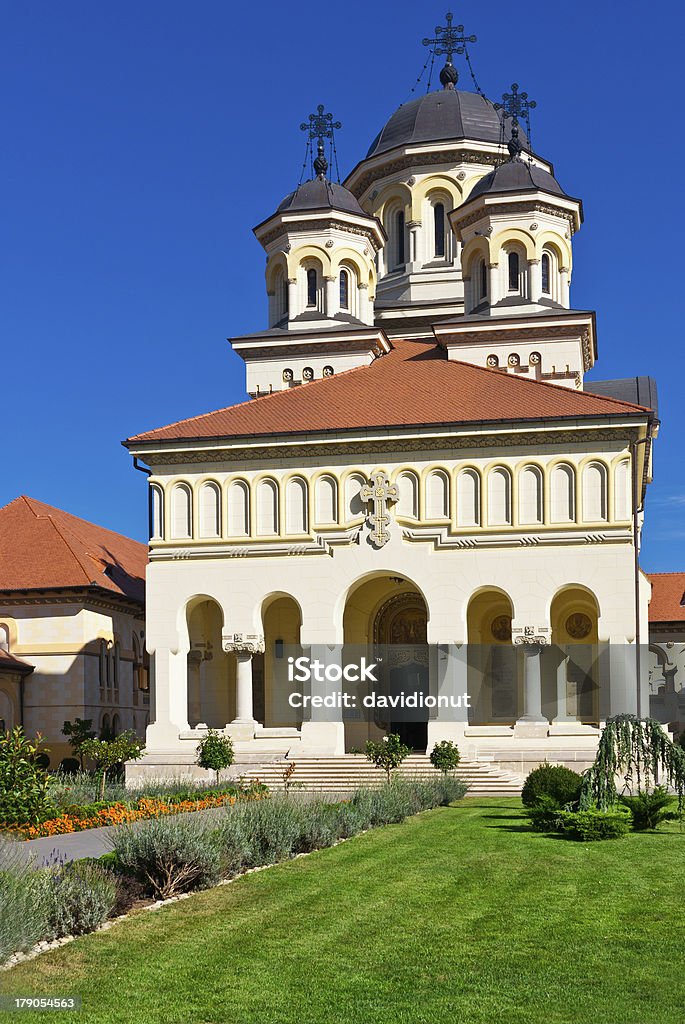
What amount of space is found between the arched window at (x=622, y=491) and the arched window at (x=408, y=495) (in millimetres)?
5935

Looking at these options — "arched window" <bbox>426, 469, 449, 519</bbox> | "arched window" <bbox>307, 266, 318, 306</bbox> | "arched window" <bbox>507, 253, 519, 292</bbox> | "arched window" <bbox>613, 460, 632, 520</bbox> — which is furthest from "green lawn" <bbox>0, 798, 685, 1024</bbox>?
"arched window" <bbox>307, 266, 318, 306</bbox>

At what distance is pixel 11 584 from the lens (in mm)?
47406

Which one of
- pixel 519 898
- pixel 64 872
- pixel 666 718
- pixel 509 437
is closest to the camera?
pixel 64 872

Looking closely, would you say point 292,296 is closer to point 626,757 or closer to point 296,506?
point 296,506

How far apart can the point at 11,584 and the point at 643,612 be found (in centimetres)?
2240

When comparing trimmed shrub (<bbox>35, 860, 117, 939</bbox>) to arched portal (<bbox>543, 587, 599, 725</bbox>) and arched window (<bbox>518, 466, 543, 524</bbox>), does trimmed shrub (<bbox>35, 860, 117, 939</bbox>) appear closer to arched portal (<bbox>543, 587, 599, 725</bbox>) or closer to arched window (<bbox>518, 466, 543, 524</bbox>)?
arched window (<bbox>518, 466, 543, 524</bbox>)

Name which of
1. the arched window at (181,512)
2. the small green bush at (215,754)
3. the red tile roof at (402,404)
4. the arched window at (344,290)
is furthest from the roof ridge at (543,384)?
the small green bush at (215,754)

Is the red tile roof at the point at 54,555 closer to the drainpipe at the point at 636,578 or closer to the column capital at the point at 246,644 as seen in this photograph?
the column capital at the point at 246,644

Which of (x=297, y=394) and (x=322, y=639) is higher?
(x=297, y=394)

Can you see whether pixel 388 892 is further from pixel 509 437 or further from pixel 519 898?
pixel 509 437

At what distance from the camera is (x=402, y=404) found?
136 feet

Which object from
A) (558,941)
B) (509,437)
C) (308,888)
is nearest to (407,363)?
(509,437)

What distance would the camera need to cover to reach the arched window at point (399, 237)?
54844 mm

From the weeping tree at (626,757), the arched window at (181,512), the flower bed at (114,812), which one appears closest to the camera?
the flower bed at (114,812)
